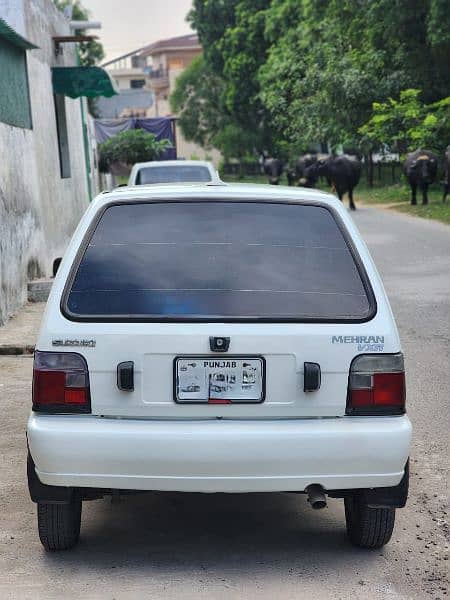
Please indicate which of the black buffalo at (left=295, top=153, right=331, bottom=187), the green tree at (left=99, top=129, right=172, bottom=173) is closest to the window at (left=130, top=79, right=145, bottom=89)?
the black buffalo at (left=295, top=153, right=331, bottom=187)

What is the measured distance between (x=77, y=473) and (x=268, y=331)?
1.01m

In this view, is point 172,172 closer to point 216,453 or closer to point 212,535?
point 212,535

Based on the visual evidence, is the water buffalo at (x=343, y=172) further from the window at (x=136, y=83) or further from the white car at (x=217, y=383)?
the window at (x=136, y=83)

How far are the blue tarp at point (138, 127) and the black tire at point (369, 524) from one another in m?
42.6

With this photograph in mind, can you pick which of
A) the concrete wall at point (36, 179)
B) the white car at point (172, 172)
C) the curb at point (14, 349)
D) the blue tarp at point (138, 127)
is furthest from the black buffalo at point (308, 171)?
the curb at point (14, 349)

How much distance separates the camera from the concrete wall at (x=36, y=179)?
12672 millimetres

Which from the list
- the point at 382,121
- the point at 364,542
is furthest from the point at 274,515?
the point at 382,121

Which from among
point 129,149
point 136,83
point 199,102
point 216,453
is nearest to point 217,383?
point 216,453

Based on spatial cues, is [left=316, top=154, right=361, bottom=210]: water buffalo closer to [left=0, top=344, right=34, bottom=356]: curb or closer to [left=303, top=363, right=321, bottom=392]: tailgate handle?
[left=0, top=344, right=34, bottom=356]: curb

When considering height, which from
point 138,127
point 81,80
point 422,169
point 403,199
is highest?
point 81,80

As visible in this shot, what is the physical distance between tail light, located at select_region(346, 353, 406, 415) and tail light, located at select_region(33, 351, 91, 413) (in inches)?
45.1

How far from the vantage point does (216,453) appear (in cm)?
446

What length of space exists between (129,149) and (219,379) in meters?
33.5

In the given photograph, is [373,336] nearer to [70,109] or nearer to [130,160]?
[70,109]
